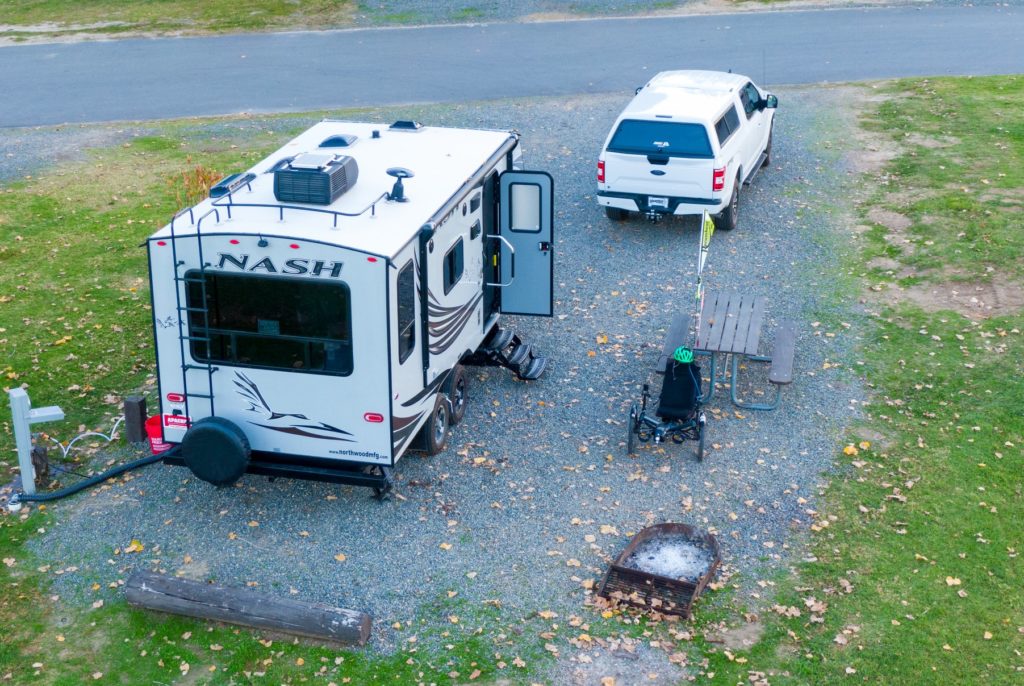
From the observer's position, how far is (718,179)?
15.6m

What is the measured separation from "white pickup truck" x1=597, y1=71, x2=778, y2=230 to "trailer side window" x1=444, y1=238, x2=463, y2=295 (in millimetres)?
5336

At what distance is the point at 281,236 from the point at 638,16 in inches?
866

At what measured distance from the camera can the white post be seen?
33.2 ft

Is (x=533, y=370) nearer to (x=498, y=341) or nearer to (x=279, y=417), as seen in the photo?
(x=498, y=341)

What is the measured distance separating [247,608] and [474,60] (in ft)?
63.0

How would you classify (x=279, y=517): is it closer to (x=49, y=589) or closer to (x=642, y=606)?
(x=49, y=589)

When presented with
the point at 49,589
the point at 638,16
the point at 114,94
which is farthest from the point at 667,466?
the point at 638,16

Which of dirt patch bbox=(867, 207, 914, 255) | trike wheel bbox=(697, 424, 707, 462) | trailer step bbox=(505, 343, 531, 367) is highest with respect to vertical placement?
dirt patch bbox=(867, 207, 914, 255)

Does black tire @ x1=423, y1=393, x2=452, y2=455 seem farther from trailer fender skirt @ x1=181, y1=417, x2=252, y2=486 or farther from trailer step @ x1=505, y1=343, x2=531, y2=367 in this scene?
trailer fender skirt @ x1=181, y1=417, x2=252, y2=486

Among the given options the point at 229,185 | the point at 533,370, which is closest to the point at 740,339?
the point at 533,370

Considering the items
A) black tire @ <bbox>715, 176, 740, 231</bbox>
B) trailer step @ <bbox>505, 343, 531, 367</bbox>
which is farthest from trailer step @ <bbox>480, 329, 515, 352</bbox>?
black tire @ <bbox>715, 176, 740, 231</bbox>

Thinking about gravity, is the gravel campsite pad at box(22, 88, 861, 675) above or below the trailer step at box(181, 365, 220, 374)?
below

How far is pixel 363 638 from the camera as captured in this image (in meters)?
8.49

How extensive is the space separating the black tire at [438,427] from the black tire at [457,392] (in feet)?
0.42
